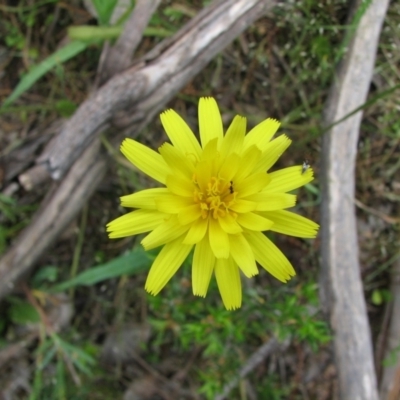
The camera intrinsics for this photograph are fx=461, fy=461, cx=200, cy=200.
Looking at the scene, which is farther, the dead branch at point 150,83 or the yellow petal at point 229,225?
the dead branch at point 150,83

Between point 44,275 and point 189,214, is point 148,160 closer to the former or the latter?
point 189,214

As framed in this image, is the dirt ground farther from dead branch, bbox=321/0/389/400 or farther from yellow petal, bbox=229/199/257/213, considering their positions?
yellow petal, bbox=229/199/257/213

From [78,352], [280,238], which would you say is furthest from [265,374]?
[78,352]

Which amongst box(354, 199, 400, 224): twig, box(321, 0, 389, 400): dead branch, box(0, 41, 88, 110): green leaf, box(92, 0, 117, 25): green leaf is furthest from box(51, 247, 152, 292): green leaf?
box(354, 199, 400, 224): twig

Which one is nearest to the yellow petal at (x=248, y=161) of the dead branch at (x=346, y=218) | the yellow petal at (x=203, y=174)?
the yellow petal at (x=203, y=174)

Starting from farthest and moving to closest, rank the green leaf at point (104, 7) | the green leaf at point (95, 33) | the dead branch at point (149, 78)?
the green leaf at point (95, 33) < the green leaf at point (104, 7) < the dead branch at point (149, 78)

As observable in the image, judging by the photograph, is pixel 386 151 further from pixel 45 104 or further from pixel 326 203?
pixel 45 104

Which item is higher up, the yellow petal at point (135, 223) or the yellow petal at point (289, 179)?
the yellow petal at point (289, 179)

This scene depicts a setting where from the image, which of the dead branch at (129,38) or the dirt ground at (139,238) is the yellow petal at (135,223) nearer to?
the dirt ground at (139,238)
